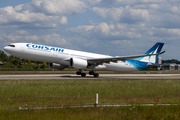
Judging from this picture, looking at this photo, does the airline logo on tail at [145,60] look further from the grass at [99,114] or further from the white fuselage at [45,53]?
the grass at [99,114]

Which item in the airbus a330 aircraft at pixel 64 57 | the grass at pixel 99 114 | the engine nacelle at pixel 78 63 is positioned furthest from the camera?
the engine nacelle at pixel 78 63

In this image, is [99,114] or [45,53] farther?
[45,53]

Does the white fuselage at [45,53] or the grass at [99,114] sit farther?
the white fuselage at [45,53]

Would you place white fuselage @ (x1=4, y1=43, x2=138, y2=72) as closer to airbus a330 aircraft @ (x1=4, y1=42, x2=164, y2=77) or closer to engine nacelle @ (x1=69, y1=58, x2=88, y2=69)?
airbus a330 aircraft @ (x1=4, y1=42, x2=164, y2=77)

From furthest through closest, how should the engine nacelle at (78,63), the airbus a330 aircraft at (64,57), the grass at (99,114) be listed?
A: 1. the engine nacelle at (78,63)
2. the airbus a330 aircraft at (64,57)
3. the grass at (99,114)

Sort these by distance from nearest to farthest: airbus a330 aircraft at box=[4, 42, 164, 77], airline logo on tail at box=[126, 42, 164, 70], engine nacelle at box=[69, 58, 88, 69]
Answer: airbus a330 aircraft at box=[4, 42, 164, 77] → engine nacelle at box=[69, 58, 88, 69] → airline logo on tail at box=[126, 42, 164, 70]

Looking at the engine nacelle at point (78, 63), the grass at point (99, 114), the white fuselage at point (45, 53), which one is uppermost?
the white fuselage at point (45, 53)

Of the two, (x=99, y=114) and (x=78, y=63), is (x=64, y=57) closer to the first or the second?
(x=78, y=63)

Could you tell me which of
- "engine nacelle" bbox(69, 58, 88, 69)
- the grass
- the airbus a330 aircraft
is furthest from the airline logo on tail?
the grass

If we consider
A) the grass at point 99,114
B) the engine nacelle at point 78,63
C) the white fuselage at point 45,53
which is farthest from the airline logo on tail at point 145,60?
the grass at point 99,114

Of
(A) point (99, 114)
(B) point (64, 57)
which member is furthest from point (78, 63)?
(A) point (99, 114)

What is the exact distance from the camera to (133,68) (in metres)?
45.8

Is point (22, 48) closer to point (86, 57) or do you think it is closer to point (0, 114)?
point (86, 57)

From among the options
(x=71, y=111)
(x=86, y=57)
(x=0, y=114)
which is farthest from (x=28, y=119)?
(x=86, y=57)
